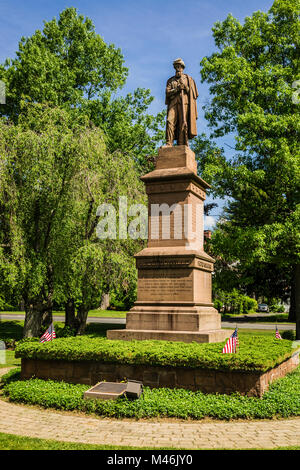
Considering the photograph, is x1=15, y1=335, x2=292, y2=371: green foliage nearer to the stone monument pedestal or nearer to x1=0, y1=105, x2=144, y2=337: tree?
the stone monument pedestal

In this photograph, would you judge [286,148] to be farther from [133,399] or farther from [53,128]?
[133,399]

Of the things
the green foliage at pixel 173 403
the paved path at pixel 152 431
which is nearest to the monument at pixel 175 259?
the green foliage at pixel 173 403

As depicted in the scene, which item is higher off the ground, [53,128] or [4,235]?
[53,128]

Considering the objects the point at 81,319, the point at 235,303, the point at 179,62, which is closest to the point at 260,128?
the point at 179,62

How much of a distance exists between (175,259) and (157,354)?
2.99 m

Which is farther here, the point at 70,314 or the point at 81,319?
the point at 70,314

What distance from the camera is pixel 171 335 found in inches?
374

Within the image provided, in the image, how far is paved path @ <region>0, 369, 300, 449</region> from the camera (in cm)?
569

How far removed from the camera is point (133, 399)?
7.23 m

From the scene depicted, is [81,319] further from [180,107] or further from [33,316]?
[180,107]

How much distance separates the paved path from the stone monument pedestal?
9.10ft

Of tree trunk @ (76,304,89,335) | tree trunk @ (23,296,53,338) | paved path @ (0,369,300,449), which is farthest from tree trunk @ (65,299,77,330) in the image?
paved path @ (0,369,300,449)
